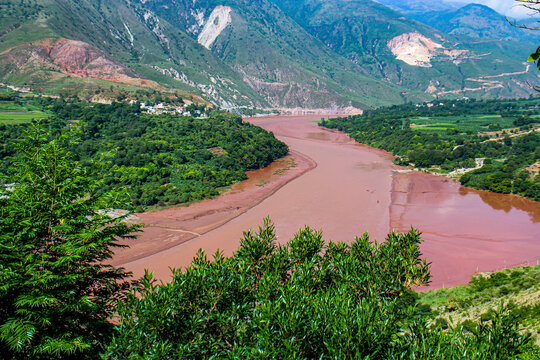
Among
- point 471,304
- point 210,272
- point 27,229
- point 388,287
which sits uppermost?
point 27,229

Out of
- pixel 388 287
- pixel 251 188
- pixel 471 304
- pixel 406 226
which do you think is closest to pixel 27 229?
pixel 388 287

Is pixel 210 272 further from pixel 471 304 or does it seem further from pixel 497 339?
pixel 471 304

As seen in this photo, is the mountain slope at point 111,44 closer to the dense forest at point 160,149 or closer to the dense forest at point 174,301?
the dense forest at point 160,149

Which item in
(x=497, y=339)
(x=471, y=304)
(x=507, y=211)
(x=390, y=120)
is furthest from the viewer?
(x=390, y=120)

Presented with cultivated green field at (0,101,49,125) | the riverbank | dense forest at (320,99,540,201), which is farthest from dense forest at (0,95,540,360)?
cultivated green field at (0,101,49,125)

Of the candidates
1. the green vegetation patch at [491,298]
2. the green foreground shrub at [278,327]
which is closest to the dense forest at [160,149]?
the green foreground shrub at [278,327]

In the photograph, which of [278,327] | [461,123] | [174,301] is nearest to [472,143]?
[461,123]

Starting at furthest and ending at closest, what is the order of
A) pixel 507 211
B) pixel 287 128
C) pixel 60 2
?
pixel 60 2 < pixel 287 128 < pixel 507 211
